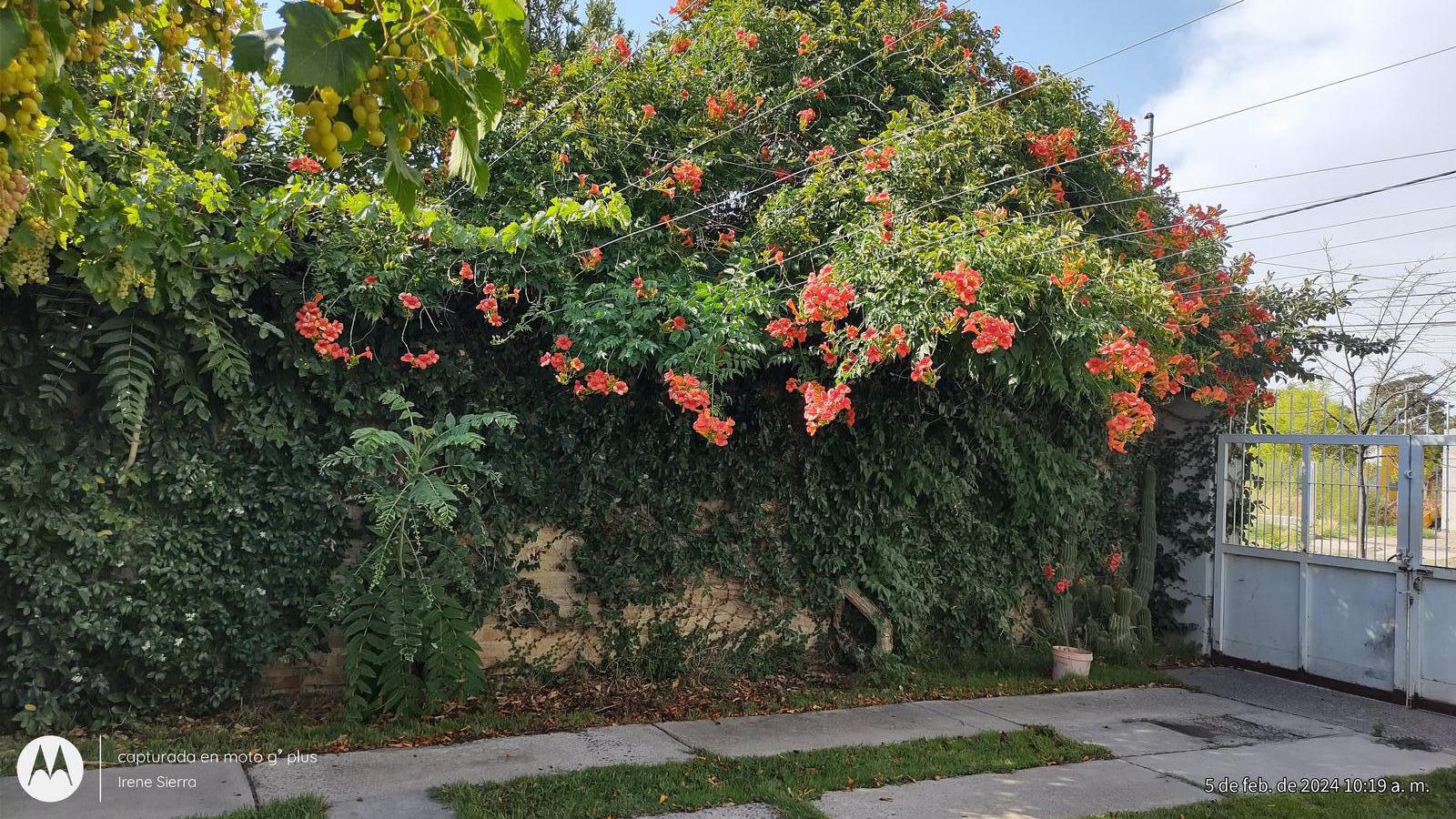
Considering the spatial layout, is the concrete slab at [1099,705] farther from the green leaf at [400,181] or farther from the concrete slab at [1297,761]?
the green leaf at [400,181]

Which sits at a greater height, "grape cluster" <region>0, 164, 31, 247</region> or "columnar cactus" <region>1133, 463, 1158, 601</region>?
"grape cluster" <region>0, 164, 31, 247</region>

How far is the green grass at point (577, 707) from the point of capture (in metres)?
4.85

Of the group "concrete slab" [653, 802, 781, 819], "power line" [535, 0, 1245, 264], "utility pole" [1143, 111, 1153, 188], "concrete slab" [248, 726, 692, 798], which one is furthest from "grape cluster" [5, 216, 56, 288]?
"utility pole" [1143, 111, 1153, 188]

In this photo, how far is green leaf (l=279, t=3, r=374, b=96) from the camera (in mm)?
1676

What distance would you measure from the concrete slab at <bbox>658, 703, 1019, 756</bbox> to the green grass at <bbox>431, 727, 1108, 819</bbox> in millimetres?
174

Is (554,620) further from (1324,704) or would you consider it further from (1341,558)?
(1341,558)

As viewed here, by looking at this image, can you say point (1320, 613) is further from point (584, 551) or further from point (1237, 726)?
point (584, 551)

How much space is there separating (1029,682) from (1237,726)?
1.53m

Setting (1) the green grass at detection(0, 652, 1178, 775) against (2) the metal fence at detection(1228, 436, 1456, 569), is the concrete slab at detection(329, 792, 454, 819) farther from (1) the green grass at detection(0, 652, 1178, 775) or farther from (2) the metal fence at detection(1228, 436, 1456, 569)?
(2) the metal fence at detection(1228, 436, 1456, 569)

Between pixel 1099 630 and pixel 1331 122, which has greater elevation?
pixel 1331 122

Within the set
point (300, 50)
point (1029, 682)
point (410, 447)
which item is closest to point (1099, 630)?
point (1029, 682)

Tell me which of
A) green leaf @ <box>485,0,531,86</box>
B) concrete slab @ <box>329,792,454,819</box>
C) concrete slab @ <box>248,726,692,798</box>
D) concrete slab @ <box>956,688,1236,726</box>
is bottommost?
concrete slab @ <box>329,792,454,819</box>

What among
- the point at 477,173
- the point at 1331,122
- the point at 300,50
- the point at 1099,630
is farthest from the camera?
the point at 1099,630

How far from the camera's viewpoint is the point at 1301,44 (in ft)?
18.2
